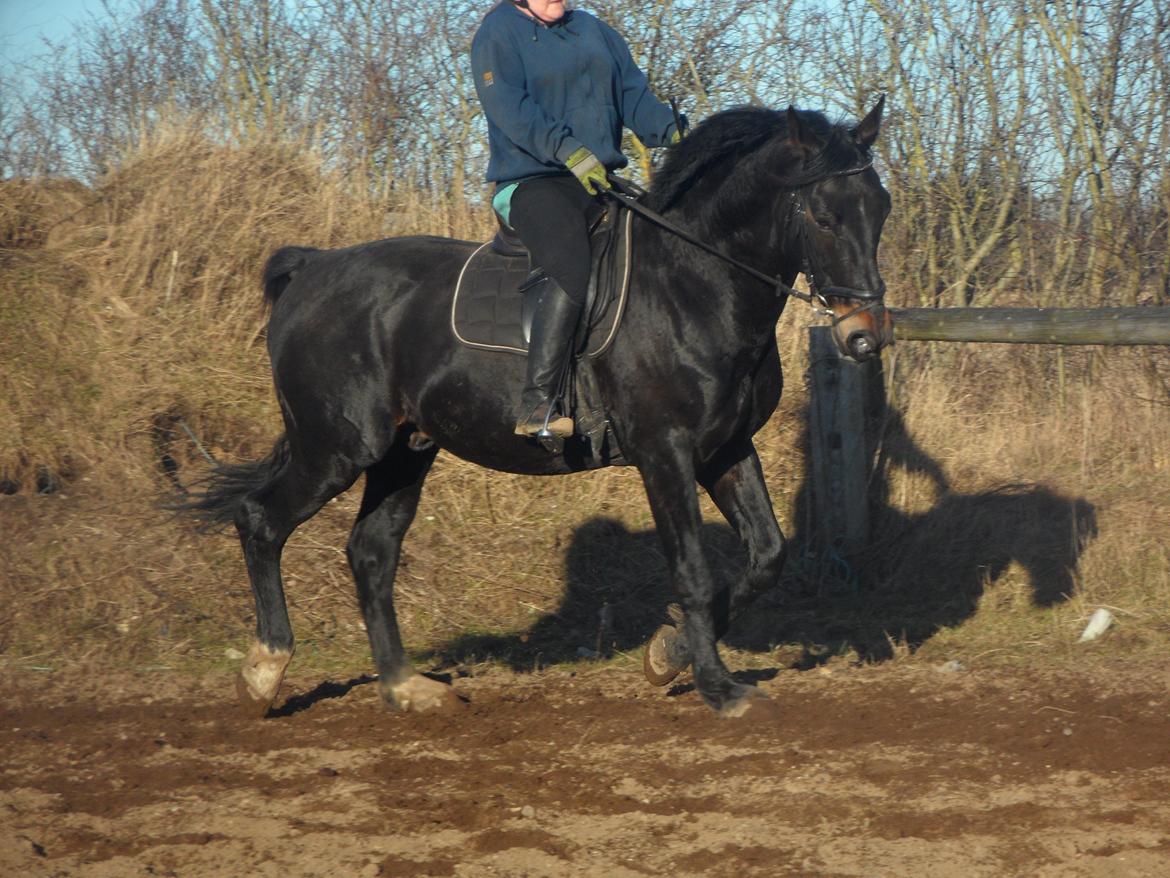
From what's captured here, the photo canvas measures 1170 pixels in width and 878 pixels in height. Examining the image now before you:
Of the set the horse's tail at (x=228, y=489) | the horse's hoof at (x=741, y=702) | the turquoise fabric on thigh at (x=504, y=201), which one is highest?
the turquoise fabric on thigh at (x=504, y=201)

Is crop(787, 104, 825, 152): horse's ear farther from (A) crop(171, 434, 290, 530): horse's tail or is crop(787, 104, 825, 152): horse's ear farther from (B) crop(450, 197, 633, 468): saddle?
(A) crop(171, 434, 290, 530): horse's tail

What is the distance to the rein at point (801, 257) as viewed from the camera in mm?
5088

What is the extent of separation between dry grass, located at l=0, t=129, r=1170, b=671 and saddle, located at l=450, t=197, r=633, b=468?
2104mm

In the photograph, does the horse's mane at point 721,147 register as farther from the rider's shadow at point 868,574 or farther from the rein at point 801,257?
the rider's shadow at point 868,574

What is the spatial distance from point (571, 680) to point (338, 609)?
220cm

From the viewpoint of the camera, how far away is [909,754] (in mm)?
4988

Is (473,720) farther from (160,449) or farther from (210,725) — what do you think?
(160,449)

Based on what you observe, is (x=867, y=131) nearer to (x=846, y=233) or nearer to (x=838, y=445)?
(x=846, y=233)

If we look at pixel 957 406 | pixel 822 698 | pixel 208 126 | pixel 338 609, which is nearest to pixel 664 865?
pixel 822 698

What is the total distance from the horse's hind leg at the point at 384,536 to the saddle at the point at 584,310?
0.93 metres

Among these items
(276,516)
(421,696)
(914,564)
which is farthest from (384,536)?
(914,564)

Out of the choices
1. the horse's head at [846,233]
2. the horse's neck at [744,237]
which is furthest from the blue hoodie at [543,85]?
the horse's head at [846,233]

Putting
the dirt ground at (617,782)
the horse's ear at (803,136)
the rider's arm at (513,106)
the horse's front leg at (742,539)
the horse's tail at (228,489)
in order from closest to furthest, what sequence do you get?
the dirt ground at (617,782), the horse's ear at (803,136), the rider's arm at (513,106), the horse's front leg at (742,539), the horse's tail at (228,489)

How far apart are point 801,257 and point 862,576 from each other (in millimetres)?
3930
